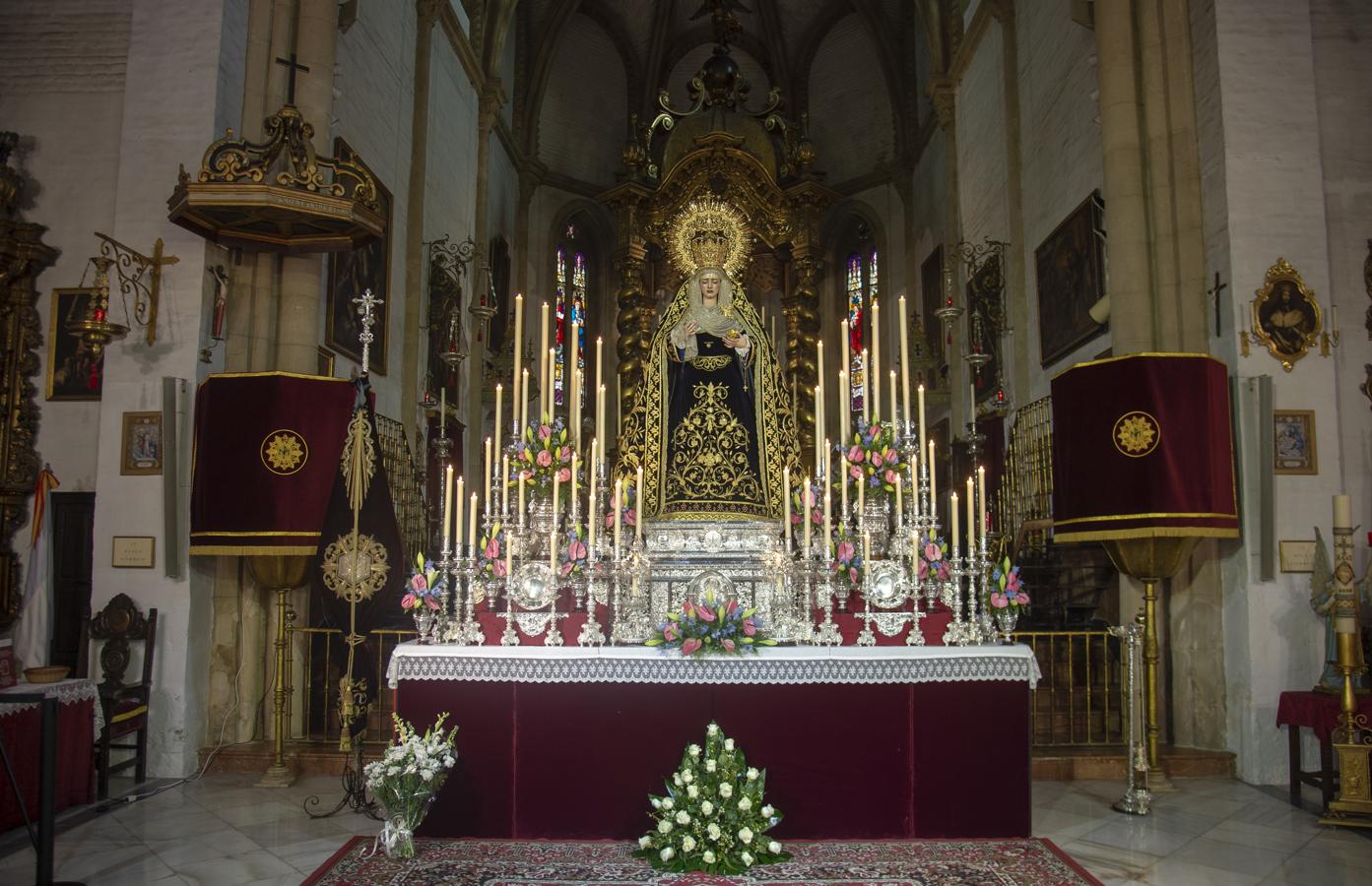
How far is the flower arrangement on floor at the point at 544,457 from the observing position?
6844 mm

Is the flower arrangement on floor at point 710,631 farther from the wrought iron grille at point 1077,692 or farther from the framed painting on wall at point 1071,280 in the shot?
the framed painting on wall at point 1071,280

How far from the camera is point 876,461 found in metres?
6.97

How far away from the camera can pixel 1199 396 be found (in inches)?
Result: 321

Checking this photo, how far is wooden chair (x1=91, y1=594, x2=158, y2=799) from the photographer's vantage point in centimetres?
794

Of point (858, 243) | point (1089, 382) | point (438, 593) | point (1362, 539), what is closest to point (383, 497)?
point (438, 593)

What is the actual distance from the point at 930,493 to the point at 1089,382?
231 centimetres

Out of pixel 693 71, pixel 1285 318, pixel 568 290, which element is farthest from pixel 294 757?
pixel 693 71

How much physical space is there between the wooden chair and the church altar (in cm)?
314

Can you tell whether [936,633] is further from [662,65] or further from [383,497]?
[662,65]

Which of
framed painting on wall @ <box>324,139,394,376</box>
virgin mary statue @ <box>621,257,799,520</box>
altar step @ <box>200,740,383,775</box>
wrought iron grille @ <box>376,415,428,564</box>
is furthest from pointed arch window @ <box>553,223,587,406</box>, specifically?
virgin mary statue @ <box>621,257,799,520</box>

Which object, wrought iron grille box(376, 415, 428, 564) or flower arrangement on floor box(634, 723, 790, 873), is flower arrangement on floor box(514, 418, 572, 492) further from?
wrought iron grille box(376, 415, 428, 564)

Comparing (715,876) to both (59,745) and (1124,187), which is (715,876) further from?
(1124,187)

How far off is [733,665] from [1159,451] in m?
4.11

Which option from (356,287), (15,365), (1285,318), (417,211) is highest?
(417,211)
